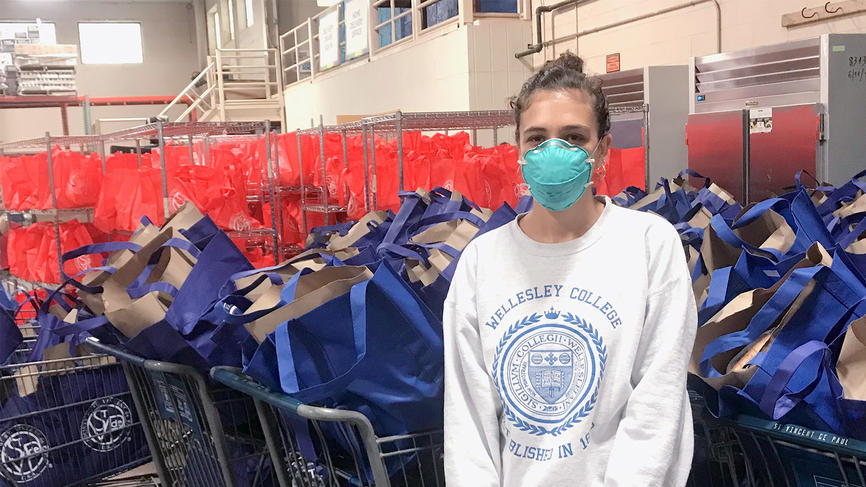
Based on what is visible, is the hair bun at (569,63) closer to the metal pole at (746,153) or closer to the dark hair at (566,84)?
the dark hair at (566,84)

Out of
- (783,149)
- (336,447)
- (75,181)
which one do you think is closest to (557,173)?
(336,447)

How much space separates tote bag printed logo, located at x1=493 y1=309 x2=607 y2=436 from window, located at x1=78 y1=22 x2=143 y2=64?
73.7 feet

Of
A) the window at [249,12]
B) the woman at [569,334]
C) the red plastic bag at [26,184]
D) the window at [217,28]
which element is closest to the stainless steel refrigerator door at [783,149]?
the woman at [569,334]

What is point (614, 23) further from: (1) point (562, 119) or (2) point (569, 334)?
(2) point (569, 334)

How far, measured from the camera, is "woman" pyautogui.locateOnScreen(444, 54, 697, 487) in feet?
4.64

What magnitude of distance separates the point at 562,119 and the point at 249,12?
19299 millimetres

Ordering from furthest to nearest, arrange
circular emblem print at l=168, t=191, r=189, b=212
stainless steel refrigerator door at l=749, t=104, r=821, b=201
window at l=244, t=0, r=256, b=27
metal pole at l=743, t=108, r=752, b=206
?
window at l=244, t=0, r=256, b=27 → metal pole at l=743, t=108, r=752, b=206 → stainless steel refrigerator door at l=749, t=104, r=821, b=201 → circular emblem print at l=168, t=191, r=189, b=212

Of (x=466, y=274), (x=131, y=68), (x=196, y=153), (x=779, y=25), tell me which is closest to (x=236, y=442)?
(x=466, y=274)

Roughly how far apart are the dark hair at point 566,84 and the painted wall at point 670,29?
493cm

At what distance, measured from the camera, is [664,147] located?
6.54 metres

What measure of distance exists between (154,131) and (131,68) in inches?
710

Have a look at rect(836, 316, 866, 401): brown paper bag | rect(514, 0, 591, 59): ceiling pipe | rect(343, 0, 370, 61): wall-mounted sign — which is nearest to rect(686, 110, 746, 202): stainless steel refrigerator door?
rect(514, 0, 591, 59): ceiling pipe

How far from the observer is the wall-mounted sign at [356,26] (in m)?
12.6

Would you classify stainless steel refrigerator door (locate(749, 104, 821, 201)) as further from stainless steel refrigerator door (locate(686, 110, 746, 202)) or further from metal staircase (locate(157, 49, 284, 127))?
metal staircase (locate(157, 49, 284, 127))
